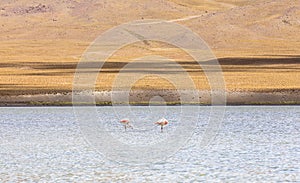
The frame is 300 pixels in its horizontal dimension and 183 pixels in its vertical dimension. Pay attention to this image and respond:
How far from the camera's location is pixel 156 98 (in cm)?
6919

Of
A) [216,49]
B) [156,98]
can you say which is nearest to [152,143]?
[156,98]

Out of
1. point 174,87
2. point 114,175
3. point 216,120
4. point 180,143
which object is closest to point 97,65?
point 174,87

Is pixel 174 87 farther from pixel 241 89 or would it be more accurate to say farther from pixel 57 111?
pixel 57 111

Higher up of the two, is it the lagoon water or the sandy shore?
the sandy shore

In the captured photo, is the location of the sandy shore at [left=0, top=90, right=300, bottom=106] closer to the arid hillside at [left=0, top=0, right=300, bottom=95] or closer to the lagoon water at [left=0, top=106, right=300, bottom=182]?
the arid hillside at [left=0, top=0, right=300, bottom=95]

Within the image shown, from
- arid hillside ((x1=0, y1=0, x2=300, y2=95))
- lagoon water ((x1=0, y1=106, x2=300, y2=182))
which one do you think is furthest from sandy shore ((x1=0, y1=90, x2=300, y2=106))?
lagoon water ((x1=0, y1=106, x2=300, y2=182))

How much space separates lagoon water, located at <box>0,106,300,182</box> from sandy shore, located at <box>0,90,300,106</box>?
14.0ft

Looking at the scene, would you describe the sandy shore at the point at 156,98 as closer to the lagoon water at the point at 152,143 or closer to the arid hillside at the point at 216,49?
the arid hillside at the point at 216,49

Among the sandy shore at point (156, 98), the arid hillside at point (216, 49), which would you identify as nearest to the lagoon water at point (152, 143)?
the sandy shore at point (156, 98)

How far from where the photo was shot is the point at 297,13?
16838 centimetres

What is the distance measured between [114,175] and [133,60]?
8648 centimetres

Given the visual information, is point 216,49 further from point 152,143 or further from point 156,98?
point 152,143

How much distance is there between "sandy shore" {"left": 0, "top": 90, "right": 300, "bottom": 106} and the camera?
222ft

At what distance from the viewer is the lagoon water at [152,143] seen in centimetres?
3269
